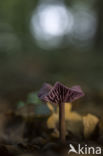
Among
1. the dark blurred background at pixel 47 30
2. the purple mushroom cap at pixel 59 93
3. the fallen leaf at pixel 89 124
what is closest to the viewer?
the purple mushroom cap at pixel 59 93

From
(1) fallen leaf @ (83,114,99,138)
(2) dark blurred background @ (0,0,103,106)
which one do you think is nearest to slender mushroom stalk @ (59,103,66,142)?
(1) fallen leaf @ (83,114,99,138)

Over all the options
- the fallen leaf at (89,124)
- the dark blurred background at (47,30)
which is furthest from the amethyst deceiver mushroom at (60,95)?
the dark blurred background at (47,30)

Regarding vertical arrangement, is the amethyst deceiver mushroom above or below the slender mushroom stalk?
above

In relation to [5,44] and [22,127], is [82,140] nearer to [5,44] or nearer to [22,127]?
[22,127]

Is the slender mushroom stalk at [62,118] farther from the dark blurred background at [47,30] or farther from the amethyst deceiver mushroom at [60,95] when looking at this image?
the dark blurred background at [47,30]

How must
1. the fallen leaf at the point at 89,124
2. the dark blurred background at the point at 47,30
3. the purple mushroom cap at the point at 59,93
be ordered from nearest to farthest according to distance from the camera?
1. the purple mushroom cap at the point at 59,93
2. the fallen leaf at the point at 89,124
3. the dark blurred background at the point at 47,30

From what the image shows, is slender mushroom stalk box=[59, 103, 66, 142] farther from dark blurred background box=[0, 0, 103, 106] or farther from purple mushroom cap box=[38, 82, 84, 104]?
dark blurred background box=[0, 0, 103, 106]

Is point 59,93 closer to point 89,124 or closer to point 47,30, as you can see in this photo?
point 89,124

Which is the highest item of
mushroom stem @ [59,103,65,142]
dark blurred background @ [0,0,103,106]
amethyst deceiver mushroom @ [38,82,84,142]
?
dark blurred background @ [0,0,103,106]

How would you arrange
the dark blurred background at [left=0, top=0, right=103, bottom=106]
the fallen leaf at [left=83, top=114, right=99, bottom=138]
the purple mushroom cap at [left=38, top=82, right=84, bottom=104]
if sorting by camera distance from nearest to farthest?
1. the purple mushroom cap at [left=38, top=82, right=84, bottom=104]
2. the fallen leaf at [left=83, top=114, right=99, bottom=138]
3. the dark blurred background at [left=0, top=0, right=103, bottom=106]

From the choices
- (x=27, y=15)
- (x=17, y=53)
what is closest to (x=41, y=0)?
(x=27, y=15)
